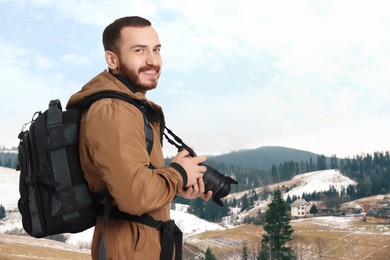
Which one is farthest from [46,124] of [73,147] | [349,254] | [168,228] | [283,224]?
[349,254]

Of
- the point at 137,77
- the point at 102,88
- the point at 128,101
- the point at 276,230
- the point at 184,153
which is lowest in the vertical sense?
the point at 276,230

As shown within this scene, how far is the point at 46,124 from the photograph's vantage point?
4.29 metres

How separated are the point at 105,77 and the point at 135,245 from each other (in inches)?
59.8

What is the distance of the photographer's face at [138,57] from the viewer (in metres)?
4.64

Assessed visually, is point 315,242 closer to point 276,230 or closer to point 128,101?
point 276,230

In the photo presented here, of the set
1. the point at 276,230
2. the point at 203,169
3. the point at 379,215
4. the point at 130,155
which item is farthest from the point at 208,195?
the point at 379,215

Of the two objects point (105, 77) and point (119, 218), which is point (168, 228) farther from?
point (105, 77)

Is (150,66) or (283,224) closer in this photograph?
(150,66)

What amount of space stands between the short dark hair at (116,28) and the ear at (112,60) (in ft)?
0.14

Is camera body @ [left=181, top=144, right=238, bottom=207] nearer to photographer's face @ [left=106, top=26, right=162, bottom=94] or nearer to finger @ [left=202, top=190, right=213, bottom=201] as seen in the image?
finger @ [left=202, top=190, right=213, bottom=201]

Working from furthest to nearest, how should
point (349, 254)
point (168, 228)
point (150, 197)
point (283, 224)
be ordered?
point (349, 254), point (283, 224), point (168, 228), point (150, 197)

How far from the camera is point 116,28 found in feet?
15.4

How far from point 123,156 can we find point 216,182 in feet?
3.91

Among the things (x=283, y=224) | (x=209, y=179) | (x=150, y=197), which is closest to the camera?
(x=150, y=197)
